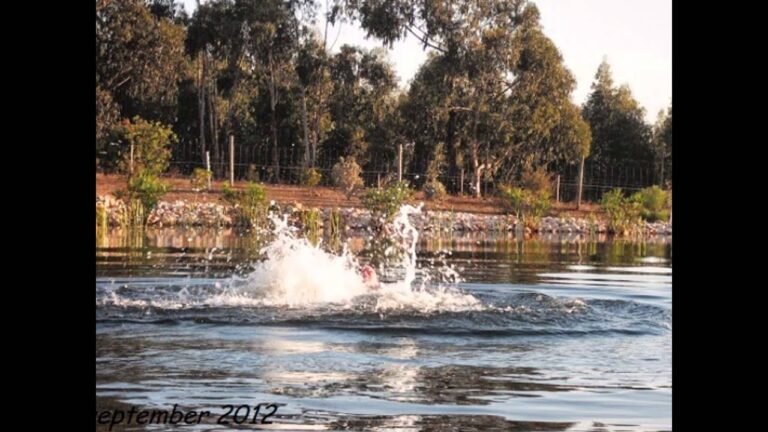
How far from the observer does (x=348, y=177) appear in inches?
1235

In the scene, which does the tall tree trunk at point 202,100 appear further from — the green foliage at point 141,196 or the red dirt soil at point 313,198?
the green foliage at point 141,196

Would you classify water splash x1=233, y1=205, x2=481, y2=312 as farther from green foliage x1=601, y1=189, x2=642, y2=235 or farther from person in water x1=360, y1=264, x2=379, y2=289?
green foliage x1=601, y1=189, x2=642, y2=235

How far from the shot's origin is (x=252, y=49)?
35.7 metres

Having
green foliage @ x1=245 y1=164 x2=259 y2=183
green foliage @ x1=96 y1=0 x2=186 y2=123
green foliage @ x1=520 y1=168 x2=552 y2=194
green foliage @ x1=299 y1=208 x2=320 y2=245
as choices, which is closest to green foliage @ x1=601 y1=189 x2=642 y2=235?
green foliage @ x1=520 y1=168 x2=552 y2=194

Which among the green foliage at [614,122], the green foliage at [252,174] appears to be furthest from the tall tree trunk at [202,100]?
the green foliage at [614,122]

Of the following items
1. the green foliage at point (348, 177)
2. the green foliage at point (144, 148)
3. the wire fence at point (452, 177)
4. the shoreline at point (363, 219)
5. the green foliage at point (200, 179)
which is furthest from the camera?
the wire fence at point (452, 177)

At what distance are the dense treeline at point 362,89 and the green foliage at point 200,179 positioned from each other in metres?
3.04

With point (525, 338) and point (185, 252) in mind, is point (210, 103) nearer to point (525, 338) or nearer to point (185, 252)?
point (185, 252)

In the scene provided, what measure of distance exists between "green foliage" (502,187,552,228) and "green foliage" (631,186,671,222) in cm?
296

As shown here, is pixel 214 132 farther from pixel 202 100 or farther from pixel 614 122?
pixel 614 122

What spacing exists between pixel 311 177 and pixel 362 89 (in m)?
5.13

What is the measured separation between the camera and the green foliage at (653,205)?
105 ft
